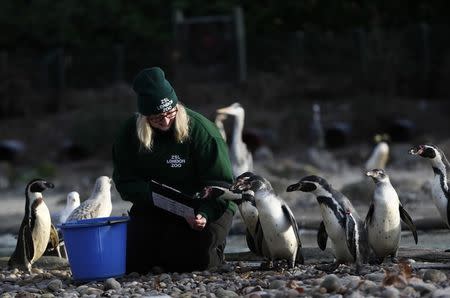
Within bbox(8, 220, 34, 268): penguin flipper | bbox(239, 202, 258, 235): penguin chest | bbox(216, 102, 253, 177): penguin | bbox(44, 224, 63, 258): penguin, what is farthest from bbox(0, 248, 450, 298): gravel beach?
bbox(216, 102, 253, 177): penguin

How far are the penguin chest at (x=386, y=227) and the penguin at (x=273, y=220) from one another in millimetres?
567

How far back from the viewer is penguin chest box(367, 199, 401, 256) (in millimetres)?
8180

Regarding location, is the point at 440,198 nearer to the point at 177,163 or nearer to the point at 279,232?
the point at 279,232

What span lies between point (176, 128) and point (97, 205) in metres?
1.92

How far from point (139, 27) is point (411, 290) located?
66.6 ft

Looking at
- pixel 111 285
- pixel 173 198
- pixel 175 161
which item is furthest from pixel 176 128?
pixel 111 285

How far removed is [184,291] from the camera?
7.50 metres

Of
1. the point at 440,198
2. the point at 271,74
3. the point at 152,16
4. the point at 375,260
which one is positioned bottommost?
the point at 375,260

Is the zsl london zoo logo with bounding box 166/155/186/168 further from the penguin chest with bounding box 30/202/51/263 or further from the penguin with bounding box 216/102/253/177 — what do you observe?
the penguin with bounding box 216/102/253/177

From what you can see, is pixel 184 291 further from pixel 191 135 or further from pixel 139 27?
pixel 139 27

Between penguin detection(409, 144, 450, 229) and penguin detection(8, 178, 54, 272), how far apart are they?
2.98 m

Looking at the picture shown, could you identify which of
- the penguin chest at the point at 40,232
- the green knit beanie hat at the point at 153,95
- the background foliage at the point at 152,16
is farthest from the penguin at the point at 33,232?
the background foliage at the point at 152,16

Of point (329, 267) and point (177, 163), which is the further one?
point (177, 163)

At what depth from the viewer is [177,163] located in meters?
8.27
